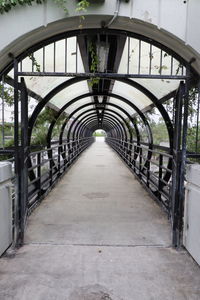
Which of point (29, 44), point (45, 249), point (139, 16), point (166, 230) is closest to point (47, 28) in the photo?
point (29, 44)

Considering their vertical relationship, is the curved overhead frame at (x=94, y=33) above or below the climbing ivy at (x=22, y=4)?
below

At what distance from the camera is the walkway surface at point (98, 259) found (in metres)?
2.04

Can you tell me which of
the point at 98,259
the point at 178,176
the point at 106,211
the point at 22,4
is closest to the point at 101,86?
the point at 106,211

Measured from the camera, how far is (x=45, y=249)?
276 centimetres

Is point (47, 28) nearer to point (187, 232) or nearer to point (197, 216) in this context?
point (197, 216)

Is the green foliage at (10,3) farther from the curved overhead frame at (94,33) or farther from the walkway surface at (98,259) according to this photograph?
the walkway surface at (98,259)

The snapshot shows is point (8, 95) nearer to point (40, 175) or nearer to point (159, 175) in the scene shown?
point (40, 175)

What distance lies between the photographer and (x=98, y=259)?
2557 mm

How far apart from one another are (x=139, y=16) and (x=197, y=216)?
2.11 metres

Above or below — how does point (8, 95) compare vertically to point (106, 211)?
above

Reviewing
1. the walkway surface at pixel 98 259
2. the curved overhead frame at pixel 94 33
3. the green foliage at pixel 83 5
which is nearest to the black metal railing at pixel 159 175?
the walkway surface at pixel 98 259

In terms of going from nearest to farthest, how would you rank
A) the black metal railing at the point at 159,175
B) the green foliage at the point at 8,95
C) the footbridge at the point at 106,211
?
the footbridge at the point at 106,211 → the green foliage at the point at 8,95 → the black metal railing at the point at 159,175

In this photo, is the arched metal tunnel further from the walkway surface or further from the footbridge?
the walkway surface

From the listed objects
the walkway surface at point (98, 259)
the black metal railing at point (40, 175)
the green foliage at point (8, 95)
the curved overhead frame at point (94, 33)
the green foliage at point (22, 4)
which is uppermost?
the green foliage at point (22, 4)
